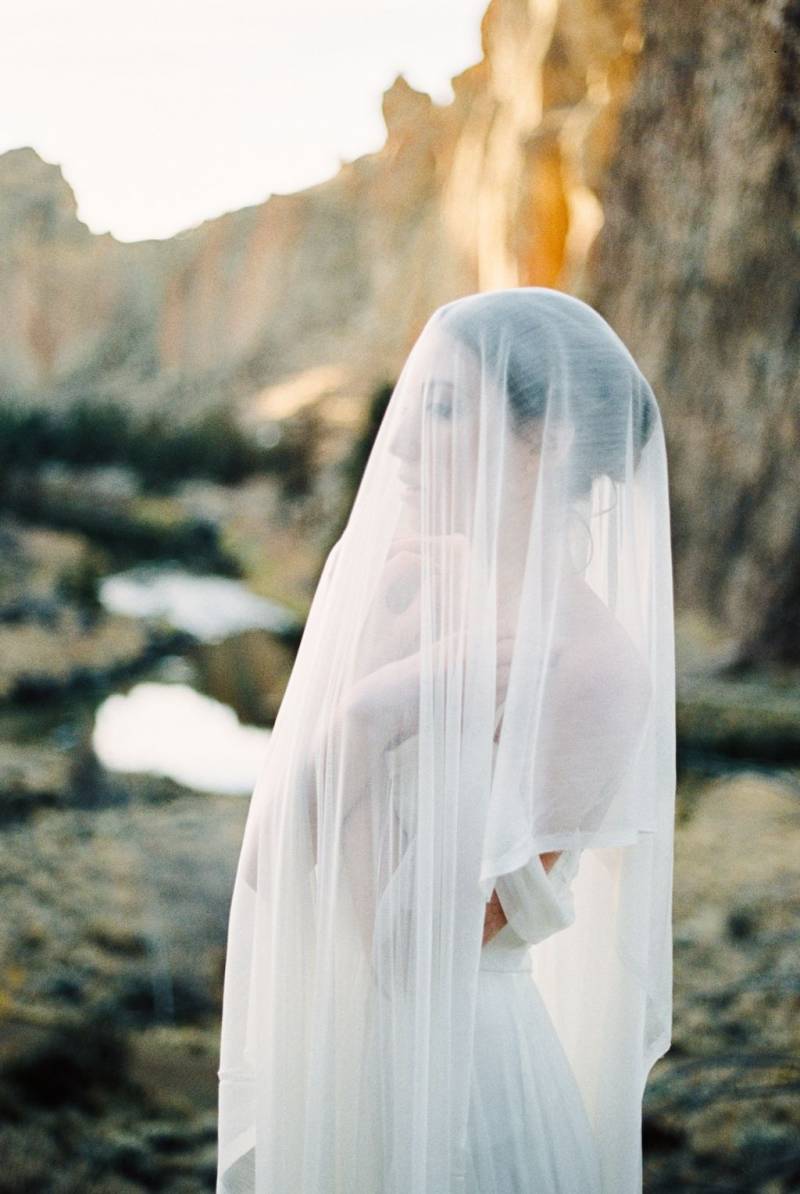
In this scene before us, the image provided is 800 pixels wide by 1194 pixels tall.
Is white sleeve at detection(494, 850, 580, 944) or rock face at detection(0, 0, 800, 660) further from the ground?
rock face at detection(0, 0, 800, 660)

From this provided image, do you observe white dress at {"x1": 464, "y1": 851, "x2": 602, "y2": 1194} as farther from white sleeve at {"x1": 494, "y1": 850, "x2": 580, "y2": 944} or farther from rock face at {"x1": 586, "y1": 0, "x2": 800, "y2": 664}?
rock face at {"x1": 586, "y1": 0, "x2": 800, "y2": 664}

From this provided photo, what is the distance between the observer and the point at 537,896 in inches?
34.6

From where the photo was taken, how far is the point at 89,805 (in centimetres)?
335

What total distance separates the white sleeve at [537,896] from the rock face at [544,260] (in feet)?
8.34

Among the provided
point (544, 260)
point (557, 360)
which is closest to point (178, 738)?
point (544, 260)

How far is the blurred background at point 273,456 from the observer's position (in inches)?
120

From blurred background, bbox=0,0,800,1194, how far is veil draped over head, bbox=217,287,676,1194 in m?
2.20

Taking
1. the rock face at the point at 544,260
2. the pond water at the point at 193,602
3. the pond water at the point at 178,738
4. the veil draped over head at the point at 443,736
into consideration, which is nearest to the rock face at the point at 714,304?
the rock face at the point at 544,260

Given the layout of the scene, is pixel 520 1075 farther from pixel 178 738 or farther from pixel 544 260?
pixel 544 260

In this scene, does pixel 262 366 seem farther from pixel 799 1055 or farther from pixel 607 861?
pixel 607 861

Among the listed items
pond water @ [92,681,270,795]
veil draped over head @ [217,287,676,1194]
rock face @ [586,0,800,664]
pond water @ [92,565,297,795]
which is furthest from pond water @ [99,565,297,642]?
veil draped over head @ [217,287,676,1194]

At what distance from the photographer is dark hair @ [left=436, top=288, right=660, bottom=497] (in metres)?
0.85

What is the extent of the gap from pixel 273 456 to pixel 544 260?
1030 millimetres

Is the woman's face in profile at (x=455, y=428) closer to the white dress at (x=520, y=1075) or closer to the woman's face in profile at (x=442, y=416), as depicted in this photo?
the woman's face in profile at (x=442, y=416)
